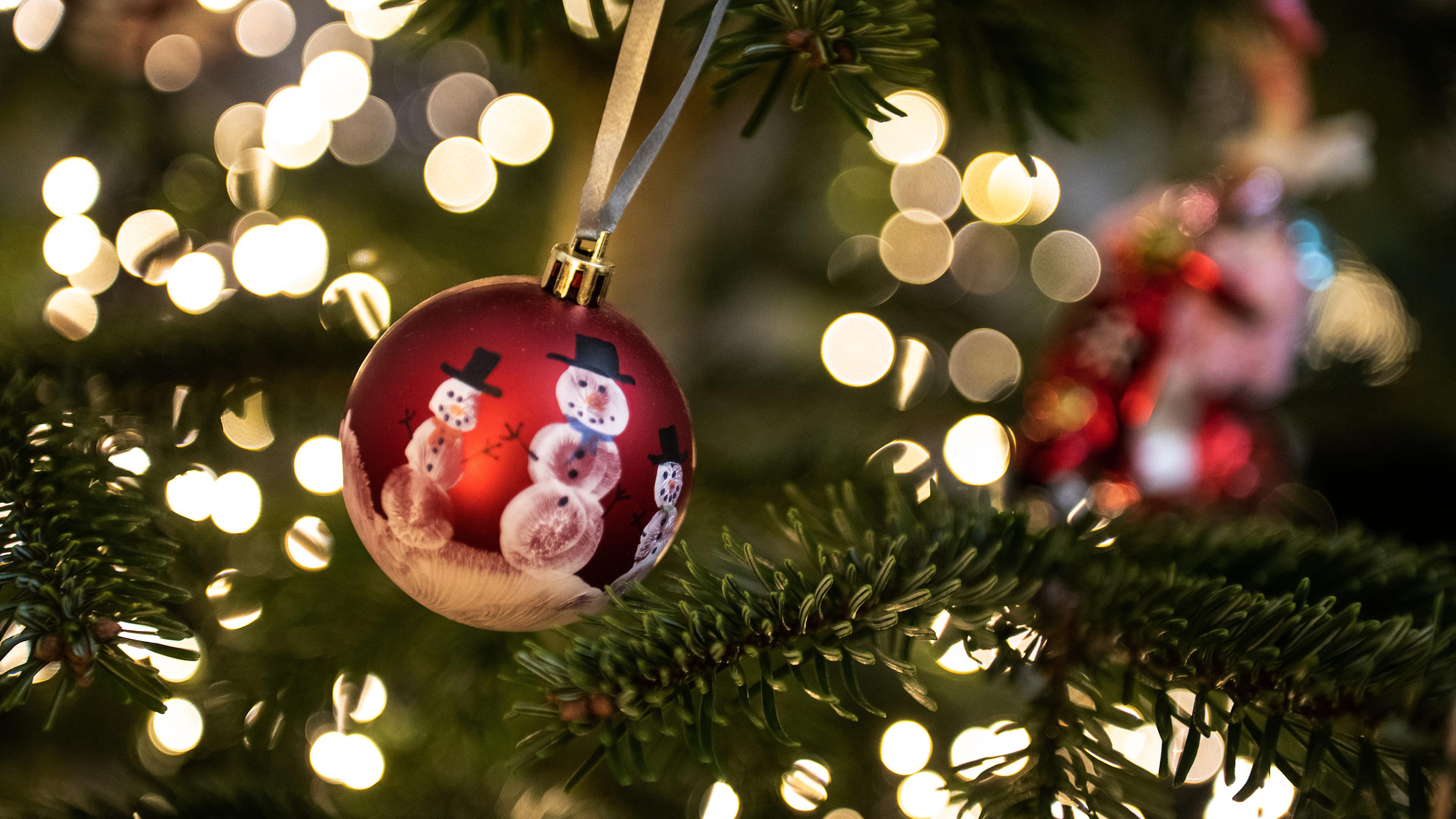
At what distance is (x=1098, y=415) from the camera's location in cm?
69

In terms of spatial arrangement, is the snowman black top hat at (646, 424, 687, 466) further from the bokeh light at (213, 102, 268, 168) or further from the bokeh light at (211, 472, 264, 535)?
the bokeh light at (213, 102, 268, 168)

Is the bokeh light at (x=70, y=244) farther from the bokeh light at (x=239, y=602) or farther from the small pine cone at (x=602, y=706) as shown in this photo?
the small pine cone at (x=602, y=706)

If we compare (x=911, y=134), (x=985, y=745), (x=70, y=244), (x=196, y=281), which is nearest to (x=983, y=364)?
(x=911, y=134)

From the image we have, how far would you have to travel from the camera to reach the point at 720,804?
22.6 inches

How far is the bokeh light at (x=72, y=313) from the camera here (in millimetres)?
657

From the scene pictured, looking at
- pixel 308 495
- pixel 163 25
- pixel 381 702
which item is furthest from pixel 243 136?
pixel 381 702

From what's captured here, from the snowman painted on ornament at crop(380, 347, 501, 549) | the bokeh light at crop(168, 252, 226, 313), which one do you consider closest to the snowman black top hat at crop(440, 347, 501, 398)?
the snowman painted on ornament at crop(380, 347, 501, 549)

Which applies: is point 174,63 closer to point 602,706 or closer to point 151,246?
point 151,246

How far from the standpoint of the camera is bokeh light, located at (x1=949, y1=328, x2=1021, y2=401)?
1.24m

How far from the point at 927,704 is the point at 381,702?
489 millimetres

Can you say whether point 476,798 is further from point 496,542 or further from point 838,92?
point 838,92

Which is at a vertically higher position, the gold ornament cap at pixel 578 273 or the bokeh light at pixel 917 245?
the bokeh light at pixel 917 245

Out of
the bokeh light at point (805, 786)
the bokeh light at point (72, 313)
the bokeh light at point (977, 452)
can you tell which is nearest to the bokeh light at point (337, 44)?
the bokeh light at point (72, 313)

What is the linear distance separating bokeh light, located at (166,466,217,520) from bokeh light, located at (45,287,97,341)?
0.41ft
